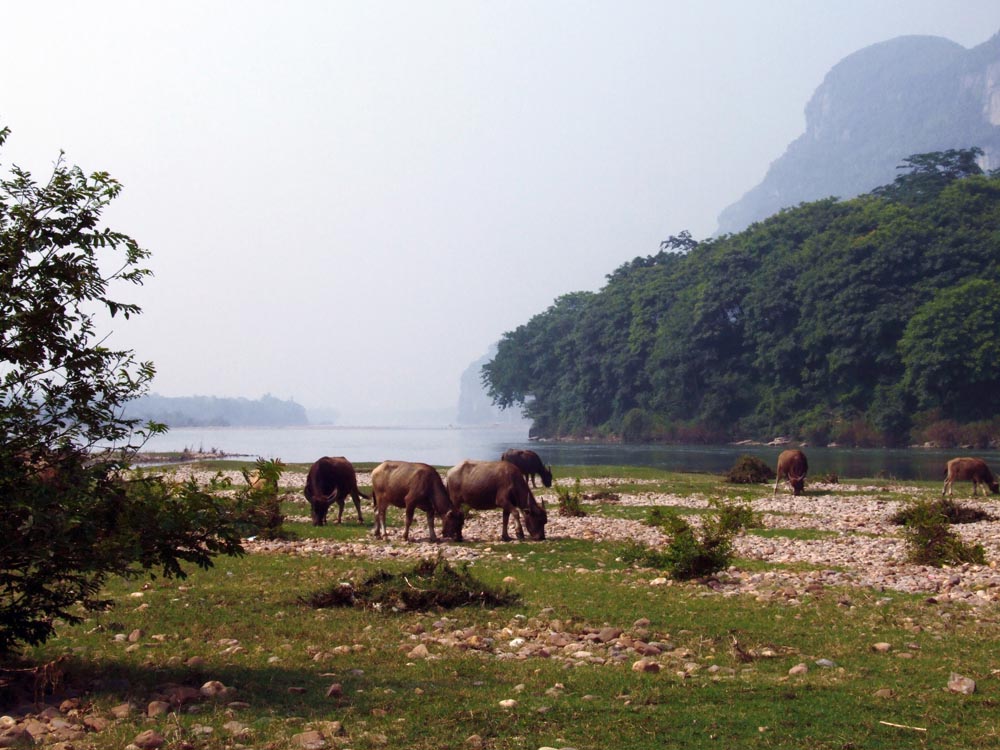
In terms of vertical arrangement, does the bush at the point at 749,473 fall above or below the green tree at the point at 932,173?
below

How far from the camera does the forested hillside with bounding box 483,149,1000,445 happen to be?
7662 cm

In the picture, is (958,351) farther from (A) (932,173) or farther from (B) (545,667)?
(B) (545,667)

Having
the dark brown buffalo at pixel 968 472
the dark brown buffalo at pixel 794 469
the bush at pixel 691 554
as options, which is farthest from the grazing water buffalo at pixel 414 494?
the dark brown buffalo at pixel 968 472

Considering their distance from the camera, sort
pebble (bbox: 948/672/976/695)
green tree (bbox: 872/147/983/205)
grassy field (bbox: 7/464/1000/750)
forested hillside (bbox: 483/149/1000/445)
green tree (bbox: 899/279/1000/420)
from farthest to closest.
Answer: green tree (bbox: 872/147/983/205), forested hillside (bbox: 483/149/1000/445), green tree (bbox: 899/279/1000/420), pebble (bbox: 948/672/976/695), grassy field (bbox: 7/464/1000/750)

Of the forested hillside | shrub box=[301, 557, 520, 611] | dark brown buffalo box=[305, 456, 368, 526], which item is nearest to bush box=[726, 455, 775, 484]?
dark brown buffalo box=[305, 456, 368, 526]

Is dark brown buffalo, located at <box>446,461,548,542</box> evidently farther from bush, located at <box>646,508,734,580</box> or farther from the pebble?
the pebble

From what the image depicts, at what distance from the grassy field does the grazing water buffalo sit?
514 centimetres

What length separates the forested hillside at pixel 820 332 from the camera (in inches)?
3017

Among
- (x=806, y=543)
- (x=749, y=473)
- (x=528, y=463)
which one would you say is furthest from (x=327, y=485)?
(x=749, y=473)

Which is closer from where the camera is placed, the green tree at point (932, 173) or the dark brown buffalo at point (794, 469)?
the dark brown buffalo at point (794, 469)

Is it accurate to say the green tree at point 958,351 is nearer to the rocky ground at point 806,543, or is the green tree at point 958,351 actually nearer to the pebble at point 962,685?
the rocky ground at point 806,543

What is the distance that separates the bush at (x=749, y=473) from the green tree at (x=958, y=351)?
41386mm

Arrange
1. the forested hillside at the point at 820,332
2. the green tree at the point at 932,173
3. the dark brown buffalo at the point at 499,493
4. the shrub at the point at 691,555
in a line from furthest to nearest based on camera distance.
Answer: the green tree at the point at 932,173, the forested hillside at the point at 820,332, the dark brown buffalo at the point at 499,493, the shrub at the point at 691,555

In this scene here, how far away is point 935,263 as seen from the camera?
269 ft
